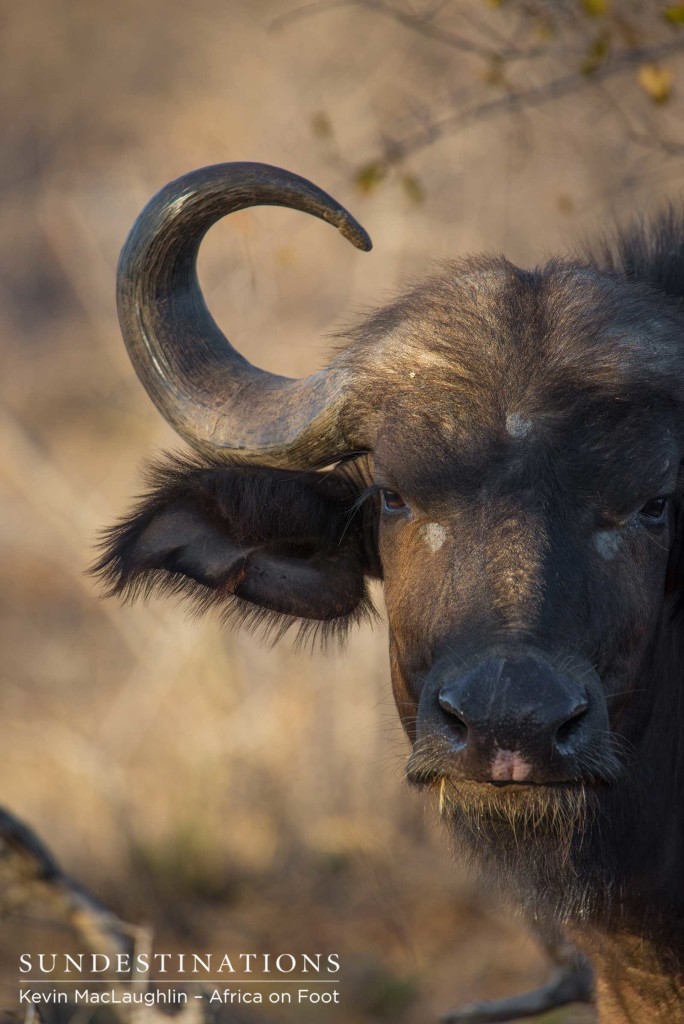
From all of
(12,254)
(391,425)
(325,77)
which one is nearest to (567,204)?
(391,425)

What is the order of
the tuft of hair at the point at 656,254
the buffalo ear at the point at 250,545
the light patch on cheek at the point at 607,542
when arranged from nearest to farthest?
the light patch on cheek at the point at 607,542 → the buffalo ear at the point at 250,545 → the tuft of hair at the point at 656,254

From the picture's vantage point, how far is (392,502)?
341 centimetres

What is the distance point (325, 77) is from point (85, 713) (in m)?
6.25

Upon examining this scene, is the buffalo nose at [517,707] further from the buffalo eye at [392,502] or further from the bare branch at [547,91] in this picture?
the bare branch at [547,91]

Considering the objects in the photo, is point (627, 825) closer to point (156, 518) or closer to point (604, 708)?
point (604, 708)

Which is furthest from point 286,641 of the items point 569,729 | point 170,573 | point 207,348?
point 569,729

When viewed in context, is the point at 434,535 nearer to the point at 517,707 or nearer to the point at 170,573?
the point at 517,707

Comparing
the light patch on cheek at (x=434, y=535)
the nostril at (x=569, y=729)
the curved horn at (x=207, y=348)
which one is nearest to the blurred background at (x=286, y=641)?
the curved horn at (x=207, y=348)

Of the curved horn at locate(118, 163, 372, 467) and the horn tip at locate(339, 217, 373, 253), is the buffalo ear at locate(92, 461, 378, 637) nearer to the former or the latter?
the curved horn at locate(118, 163, 372, 467)

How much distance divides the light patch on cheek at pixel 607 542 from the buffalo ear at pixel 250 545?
836 millimetres

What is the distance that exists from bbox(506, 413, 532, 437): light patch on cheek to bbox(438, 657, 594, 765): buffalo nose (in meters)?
0.69

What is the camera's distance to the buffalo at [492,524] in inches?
114

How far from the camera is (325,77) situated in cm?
1081

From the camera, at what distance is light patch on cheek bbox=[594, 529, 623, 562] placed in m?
3.10
